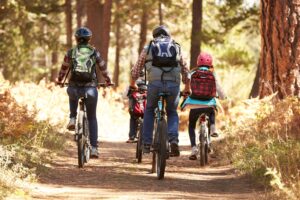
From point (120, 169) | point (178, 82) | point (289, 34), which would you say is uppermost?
point (289, 34)

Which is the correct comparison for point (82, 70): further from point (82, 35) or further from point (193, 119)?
point (193, 119)

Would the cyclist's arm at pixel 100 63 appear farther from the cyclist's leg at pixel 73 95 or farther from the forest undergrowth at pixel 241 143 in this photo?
the forest undergrowth at pixel 241 143

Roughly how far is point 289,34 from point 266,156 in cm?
389

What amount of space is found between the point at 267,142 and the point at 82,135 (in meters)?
2.87

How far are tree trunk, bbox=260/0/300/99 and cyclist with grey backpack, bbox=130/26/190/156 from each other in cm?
310

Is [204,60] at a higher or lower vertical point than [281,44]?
lower

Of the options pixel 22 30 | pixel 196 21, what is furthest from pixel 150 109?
pixel 22 30

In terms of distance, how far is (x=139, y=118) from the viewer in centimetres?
1280

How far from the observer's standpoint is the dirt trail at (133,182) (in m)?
8.75

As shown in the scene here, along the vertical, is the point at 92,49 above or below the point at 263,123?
above

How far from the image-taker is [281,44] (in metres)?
13.5

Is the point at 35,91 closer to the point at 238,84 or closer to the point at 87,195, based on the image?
the point at 87,195

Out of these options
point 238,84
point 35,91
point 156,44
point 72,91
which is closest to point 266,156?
point 156,44

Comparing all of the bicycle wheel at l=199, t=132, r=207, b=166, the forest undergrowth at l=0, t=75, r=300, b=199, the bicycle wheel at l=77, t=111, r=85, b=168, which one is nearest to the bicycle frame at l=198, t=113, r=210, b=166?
the bicycle wheel at l=199, t=132, r=207, b=166
